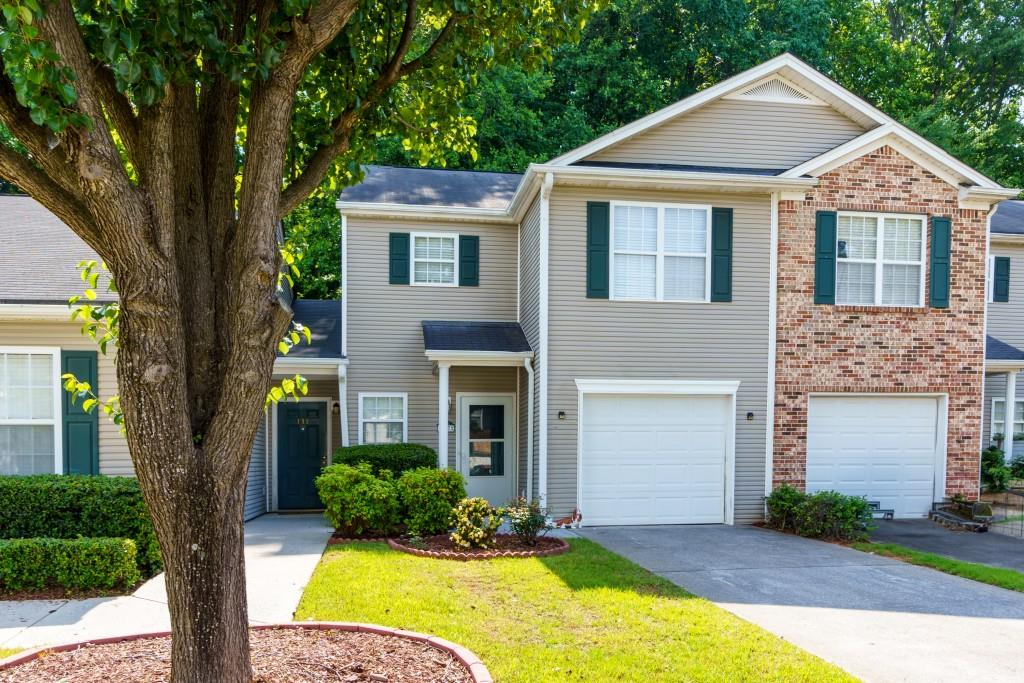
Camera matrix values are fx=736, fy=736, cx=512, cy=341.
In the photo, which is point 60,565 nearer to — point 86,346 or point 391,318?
point 86,346

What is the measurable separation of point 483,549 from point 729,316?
5.47m

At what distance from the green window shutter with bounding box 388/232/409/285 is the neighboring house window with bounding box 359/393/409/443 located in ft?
6.67

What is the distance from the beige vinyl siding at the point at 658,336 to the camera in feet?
36.8

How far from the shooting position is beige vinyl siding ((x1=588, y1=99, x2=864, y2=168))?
12.0 meters

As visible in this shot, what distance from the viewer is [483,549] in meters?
9.05

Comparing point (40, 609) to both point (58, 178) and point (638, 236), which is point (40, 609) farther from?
point (638, 236)

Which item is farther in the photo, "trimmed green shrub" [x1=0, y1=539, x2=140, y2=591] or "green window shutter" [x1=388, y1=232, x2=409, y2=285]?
"green window shutter" [x1=388, y1=232, x2=409, y2=285]

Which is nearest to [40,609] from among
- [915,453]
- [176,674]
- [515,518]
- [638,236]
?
[176,674]

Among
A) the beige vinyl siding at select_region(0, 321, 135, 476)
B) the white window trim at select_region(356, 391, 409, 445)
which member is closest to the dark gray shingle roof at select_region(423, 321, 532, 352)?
the white window trim at select_region(356, 391, 409, 445)

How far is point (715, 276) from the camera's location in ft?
38.1

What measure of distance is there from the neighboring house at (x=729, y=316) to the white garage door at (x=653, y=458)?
0.03 metres

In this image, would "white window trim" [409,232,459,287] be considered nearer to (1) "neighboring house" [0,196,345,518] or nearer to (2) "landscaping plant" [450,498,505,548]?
(2) "landscaping plant" [450,498,505,548]

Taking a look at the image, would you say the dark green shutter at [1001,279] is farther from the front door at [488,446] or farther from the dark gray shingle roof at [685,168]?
Answer: the front door at [488,446]

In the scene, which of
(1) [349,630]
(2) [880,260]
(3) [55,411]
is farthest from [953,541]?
(3) [55,411]
